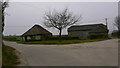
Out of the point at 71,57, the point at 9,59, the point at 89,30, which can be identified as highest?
the point at 9,59

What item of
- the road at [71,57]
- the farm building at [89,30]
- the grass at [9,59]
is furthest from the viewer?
the farm building at [89,30]

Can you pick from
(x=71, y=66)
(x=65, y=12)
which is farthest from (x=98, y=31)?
(x=71, y=66)

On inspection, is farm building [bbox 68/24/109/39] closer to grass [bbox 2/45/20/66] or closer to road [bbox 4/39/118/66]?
road [bbox 4/39/118/66]

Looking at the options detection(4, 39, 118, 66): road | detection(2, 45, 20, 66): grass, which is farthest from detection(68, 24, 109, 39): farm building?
detection(2, 45, 20, 66): grass

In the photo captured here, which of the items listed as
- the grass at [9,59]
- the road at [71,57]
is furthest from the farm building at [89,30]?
the grass at [9,59]

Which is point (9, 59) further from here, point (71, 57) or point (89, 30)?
point (89, 30)

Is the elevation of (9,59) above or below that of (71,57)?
above

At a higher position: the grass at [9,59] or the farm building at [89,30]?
the grass at [9,59]

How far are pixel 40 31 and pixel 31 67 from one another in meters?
37.4

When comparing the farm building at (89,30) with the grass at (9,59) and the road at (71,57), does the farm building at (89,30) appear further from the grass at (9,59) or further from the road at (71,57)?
the grass at (9,59)

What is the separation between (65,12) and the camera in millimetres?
48812

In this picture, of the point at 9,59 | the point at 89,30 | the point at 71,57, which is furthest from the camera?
the point at 89,30

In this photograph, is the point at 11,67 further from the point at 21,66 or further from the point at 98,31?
the point at 98,31

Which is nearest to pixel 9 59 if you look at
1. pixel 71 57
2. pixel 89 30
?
pixel 71 57
